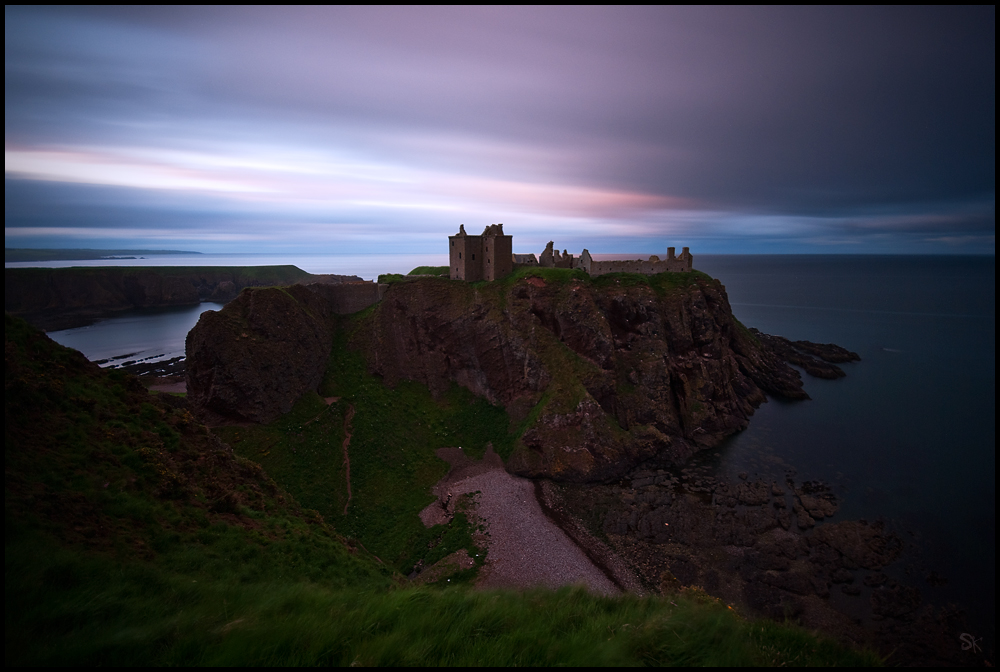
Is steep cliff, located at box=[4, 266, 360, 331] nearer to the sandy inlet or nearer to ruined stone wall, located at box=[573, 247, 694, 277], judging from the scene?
ruined stone wall, located at box=[573, 247, 694, 277]

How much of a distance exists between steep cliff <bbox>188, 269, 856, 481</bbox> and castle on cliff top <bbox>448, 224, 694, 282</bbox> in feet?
5.53

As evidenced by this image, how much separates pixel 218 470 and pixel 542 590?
37.2ft

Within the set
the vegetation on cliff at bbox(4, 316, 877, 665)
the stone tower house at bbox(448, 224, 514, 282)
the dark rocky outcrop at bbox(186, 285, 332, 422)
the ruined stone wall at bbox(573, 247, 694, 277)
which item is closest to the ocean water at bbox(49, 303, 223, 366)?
the dark rocky outcrop at bbox(186, 285, 332, 422)

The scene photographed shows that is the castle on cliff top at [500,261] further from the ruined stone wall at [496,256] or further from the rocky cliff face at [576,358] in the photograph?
the rocky cliff face at [576,358]

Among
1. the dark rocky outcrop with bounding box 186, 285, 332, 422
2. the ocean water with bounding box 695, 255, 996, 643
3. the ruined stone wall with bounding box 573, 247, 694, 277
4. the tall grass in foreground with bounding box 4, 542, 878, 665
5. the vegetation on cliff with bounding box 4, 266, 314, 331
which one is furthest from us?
the vegetation on cliff with bounding box 4, 266, 314, 331

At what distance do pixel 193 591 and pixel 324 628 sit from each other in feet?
10.7

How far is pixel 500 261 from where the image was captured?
141 ft

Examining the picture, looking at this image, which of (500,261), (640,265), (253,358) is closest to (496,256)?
(500,261)

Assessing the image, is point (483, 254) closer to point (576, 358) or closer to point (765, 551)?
point (576, 358)

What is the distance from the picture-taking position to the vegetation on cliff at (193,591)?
5203mm

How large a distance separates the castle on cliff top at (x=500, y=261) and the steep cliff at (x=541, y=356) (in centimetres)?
169

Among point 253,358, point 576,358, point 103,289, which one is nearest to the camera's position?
point 253,358

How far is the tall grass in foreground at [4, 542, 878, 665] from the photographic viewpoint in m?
4.93

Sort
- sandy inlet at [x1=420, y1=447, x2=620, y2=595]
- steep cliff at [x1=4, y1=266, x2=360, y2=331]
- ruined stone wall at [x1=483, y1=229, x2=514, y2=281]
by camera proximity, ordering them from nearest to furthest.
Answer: sandy inlet at [x1=420, y1=447, x2=620, y2=595] < ruined stone wall at [x1=483, y1=229, x2=514, y2=281] < steep cliff at [x1=4, y1=266, x2=360, y2=331]
